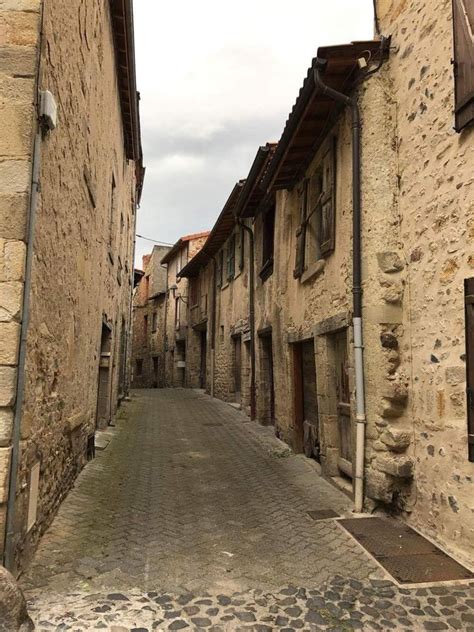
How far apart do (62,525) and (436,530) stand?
3112 millimetres

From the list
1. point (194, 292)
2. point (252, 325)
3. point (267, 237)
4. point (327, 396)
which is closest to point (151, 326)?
point (194, 292)

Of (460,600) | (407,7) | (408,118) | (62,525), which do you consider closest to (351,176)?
(408,118)

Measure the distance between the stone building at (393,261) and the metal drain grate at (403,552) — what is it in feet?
0.49

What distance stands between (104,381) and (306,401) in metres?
3.92

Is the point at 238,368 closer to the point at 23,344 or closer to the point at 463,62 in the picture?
the point at 463,62

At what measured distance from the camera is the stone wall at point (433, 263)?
3.71 metres

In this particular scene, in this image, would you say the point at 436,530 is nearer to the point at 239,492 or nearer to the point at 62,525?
the point at 239,492

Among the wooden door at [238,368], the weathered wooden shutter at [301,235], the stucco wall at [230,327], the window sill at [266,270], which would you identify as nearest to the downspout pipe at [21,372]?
the weathered wooden shutter at [301,235]

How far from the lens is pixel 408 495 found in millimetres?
4410

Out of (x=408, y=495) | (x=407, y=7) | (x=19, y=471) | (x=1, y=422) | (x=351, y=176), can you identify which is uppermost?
(x=407, y=7)

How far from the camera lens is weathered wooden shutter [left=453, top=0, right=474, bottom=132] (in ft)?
11.9

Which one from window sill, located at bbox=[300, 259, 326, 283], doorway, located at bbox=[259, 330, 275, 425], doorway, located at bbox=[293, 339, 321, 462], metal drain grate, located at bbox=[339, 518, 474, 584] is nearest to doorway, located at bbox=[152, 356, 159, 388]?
doorway, located at bbox=[259, 330, 275, 425]

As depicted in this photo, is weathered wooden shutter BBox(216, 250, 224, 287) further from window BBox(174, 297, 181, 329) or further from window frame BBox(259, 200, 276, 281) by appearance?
window BBox(174, 297, 181, 329)

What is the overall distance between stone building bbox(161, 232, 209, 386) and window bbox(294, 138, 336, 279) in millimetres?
13122
